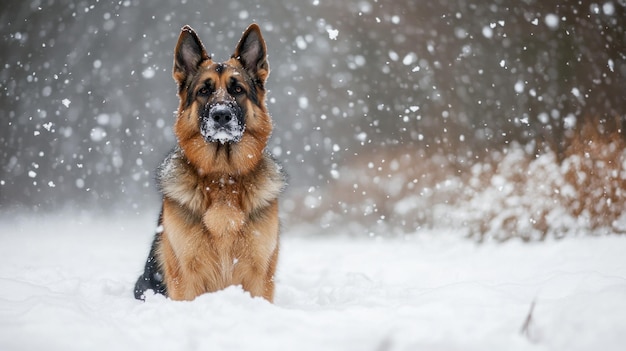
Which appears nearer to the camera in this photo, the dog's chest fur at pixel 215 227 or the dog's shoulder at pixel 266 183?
the dog's chest fur at pixel 215 227

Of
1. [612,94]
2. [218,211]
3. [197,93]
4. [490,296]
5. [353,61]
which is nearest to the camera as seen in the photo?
[490,296]

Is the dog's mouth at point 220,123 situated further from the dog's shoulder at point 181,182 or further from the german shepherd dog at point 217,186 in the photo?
the dog's shoulder at point 181,182

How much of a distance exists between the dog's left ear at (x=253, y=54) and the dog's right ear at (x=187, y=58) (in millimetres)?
281

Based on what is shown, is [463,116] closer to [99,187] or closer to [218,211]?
[218,211]

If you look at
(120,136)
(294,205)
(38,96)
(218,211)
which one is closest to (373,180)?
(294,205)

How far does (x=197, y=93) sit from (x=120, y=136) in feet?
22.0

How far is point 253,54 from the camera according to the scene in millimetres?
3969

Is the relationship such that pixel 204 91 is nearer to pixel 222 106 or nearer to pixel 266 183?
pixel 222 106

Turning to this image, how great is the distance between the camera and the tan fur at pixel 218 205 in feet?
11.0

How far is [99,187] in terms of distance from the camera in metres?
9.70

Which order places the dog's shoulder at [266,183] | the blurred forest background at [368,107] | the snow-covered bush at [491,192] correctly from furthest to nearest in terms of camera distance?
the blurred forest background at [368,107]
the snow-covered bush at [491,192]
the dog's shoulder at [266,183]

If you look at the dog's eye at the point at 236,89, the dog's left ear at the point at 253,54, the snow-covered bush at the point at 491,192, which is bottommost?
the snow-covered bush at the point at 491,192

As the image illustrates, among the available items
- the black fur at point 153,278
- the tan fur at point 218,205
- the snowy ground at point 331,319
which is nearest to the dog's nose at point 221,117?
the tan fur at point 218,205

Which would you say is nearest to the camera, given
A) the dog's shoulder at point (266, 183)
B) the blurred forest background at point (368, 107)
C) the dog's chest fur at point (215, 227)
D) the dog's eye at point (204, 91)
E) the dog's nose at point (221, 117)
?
the dog's chest fur at point (215, 227)
